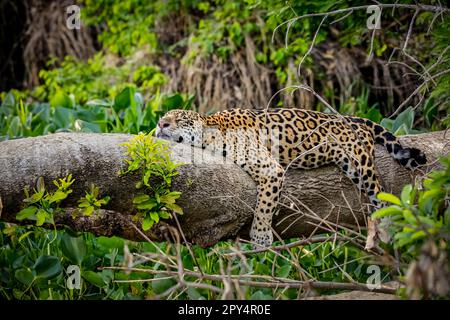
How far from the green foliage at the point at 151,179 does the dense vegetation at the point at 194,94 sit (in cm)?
1

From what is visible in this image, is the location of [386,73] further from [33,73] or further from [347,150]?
[33,73]

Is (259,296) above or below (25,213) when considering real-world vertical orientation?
below

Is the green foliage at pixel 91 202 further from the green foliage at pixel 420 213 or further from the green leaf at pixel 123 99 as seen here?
the green leaf at pixel 123 99

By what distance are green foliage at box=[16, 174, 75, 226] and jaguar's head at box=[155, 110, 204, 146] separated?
45.1 inches

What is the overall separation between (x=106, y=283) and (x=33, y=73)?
916 cm

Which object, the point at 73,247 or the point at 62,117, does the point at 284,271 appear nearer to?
the point at 73,247

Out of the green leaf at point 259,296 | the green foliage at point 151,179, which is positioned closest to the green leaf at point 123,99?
the green foliage at point 151,179

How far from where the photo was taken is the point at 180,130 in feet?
21.8

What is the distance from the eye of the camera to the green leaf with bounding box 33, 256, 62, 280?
600 cm

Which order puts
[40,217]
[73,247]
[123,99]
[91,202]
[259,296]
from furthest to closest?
[123,99]
[73,247]
[91,202]
[40,217]
[259,296]

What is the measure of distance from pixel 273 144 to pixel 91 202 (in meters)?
1.97

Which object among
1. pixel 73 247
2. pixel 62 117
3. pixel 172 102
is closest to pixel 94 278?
pixel 73 247

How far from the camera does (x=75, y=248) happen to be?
20.9 ft

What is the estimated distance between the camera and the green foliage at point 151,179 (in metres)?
5.96
